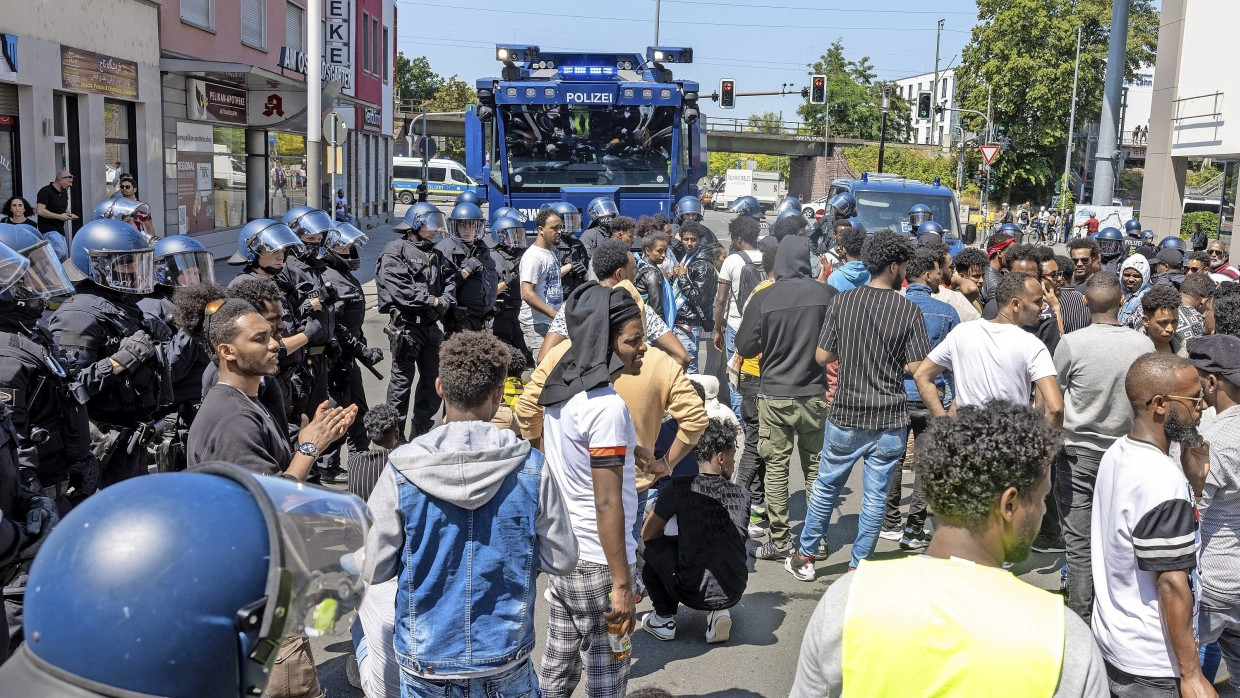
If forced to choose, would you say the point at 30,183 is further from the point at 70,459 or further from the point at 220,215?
the point at 70,459

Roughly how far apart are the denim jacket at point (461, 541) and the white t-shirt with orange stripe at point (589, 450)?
649mm

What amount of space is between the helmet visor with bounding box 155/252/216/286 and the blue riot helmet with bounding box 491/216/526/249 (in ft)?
16.5

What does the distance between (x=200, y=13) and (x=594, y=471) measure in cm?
2069

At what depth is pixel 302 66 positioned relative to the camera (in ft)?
88.7

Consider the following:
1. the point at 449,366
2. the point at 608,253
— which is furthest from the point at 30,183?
the point at 449,366

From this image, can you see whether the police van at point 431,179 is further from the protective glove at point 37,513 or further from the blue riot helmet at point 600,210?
the protective glove at point 37,513

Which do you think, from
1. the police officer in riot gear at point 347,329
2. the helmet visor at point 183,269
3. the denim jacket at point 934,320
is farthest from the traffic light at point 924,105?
the helmet visor at point 183,269

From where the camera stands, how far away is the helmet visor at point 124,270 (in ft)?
17.7

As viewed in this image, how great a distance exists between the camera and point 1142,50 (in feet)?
204

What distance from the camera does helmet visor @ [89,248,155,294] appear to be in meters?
5.40

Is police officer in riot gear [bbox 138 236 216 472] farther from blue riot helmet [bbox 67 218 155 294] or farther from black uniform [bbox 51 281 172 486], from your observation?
blue riot helmet [bbox 67 218 155 294]

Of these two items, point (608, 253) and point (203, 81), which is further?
point (203, 81)

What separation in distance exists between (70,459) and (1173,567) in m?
4.22

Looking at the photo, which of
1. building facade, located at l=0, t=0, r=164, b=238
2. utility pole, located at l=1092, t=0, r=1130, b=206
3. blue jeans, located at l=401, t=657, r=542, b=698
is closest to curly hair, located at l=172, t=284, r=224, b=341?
blue jeans, located at l=401, t=657, r=542, b=698
